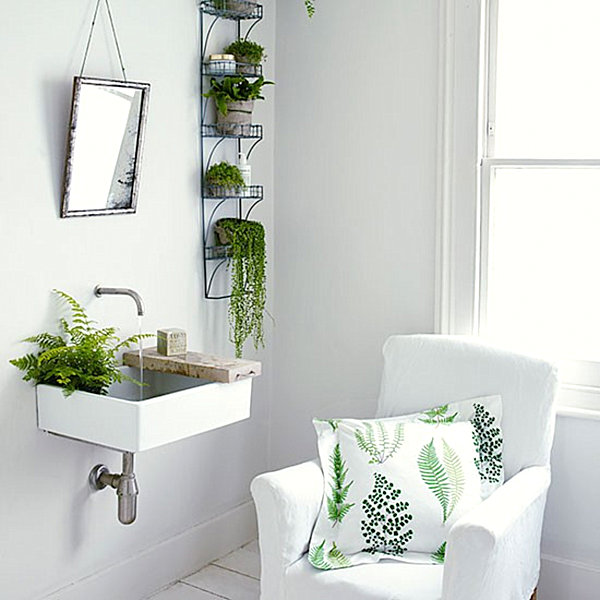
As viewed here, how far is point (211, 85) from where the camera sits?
3021 mm

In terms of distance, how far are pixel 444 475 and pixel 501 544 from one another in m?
0.30

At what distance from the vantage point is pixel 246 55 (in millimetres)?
3039

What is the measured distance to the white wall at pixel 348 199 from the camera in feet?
9.96

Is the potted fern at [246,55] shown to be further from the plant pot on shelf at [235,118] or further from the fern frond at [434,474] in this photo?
the fern frond at [434,474]

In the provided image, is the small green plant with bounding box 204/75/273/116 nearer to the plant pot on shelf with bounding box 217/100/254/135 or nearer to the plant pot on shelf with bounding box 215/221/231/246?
the plant pot on shelf with bounding box 217/100/254/135

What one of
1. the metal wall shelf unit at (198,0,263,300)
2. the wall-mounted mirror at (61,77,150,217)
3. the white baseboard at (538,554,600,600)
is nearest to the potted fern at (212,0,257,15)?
the metal wall shelf unit at (198,0,263,300)

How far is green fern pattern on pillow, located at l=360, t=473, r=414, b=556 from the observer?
7.72ft

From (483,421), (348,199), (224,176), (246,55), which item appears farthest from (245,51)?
(483,421)

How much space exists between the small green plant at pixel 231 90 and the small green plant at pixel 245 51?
0.28 ft

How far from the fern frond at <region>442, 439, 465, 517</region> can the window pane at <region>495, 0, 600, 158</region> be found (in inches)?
38.8

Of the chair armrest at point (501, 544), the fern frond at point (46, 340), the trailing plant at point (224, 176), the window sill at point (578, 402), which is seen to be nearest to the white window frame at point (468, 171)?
the window sill at point (578, 402)

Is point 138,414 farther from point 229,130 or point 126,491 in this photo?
point 229,130

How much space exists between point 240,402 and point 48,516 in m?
0.63

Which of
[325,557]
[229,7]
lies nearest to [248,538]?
[325,557]
